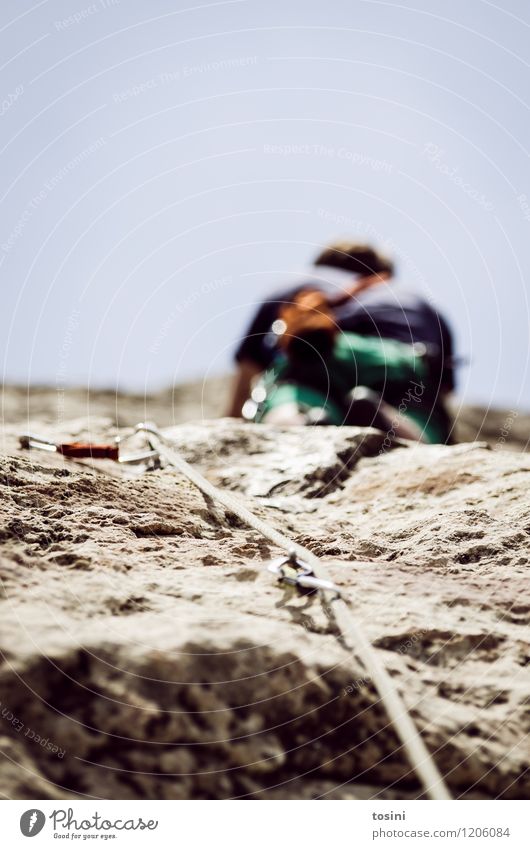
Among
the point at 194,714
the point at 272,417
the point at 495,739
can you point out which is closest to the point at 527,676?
the point at 495,739

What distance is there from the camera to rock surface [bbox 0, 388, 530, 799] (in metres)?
1.03

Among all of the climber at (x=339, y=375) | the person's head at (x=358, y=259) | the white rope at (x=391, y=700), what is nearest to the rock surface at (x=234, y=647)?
the white rope at (x=391, y=700)

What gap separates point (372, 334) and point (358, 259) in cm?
103

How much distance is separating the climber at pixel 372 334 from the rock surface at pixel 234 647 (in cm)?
134

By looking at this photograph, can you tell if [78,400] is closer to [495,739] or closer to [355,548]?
[355,548]

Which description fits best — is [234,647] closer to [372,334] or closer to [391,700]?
[391,700]

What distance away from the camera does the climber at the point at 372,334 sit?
10.9 ft

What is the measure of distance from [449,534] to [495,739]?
0.60 metres

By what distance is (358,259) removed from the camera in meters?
4.27

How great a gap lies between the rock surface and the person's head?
2.63 meters

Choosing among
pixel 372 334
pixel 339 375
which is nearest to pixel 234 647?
pixel 339 375

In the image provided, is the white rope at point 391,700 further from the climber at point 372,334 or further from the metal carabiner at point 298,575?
the climber at point 372,334
